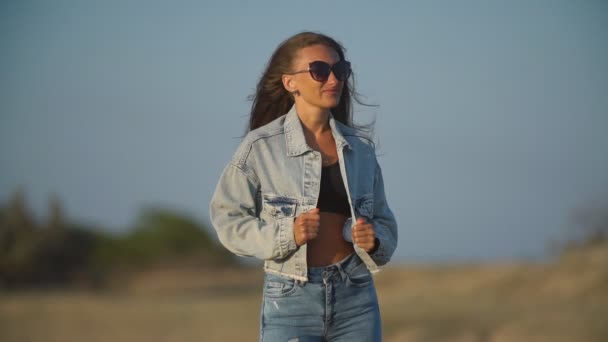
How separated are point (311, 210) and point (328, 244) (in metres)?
0.23

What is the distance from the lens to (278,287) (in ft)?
12.5

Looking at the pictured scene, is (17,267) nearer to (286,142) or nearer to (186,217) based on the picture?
(186,217)

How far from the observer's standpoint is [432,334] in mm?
10328

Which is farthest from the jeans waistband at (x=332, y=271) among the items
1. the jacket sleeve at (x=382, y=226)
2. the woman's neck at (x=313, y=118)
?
the woman's neck at (x=313, y=118)

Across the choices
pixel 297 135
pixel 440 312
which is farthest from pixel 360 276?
pixel 440 312

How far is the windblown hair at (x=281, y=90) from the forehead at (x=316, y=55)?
0.04m

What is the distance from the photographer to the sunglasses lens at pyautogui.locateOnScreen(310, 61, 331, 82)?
13.1ft

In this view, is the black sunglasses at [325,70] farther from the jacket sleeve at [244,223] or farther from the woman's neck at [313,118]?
the jacket sleeve at [244,223]

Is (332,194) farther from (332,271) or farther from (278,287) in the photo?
(278,287)

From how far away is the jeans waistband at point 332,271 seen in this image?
12.4 ft

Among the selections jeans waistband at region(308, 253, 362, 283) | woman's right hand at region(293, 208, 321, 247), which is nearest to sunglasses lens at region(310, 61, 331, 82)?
woman's right hand at region(293, 208, 321, 247)

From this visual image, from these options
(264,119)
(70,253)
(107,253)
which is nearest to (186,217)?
(107,253)

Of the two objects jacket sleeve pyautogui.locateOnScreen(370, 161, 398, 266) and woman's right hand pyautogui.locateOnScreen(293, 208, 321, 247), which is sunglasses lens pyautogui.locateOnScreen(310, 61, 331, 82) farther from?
woman's right hand pyautogui.locateOnScreen(293, 208, 321, 247)

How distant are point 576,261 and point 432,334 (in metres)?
5.67
